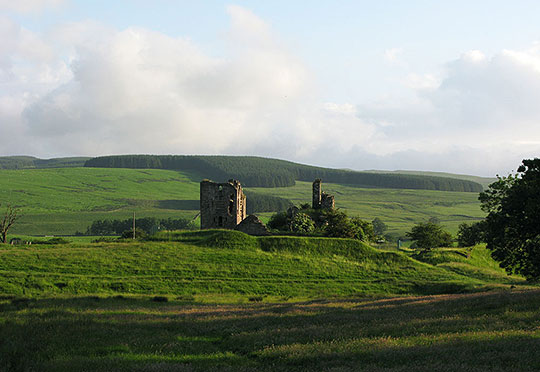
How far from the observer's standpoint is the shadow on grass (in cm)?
1274

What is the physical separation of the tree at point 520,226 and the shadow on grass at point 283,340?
25.3 ft

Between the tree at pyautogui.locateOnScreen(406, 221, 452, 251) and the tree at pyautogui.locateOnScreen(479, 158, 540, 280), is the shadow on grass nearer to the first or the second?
the tree at pyautogui.locateOnScreen(479, 158, 540, 280)

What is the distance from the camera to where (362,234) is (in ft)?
237

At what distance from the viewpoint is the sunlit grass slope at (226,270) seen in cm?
4288

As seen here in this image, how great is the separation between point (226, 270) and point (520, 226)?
30.3 meters

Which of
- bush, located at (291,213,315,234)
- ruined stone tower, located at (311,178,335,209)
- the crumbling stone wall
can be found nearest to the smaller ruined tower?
ruined stone tower, located at (311,178,335,209)

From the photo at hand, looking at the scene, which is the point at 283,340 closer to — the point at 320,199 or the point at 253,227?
the point at 253,227

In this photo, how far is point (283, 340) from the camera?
1689 cm

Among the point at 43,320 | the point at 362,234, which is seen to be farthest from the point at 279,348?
the point at 362,234

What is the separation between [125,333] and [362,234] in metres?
58.0

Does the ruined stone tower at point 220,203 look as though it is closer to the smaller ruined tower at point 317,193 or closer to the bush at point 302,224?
the bush at point 302,224

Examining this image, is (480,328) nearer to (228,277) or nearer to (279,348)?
(279,348)

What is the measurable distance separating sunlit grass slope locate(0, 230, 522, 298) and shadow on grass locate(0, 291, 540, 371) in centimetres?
1897

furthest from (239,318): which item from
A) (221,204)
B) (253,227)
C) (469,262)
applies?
(221,204)
